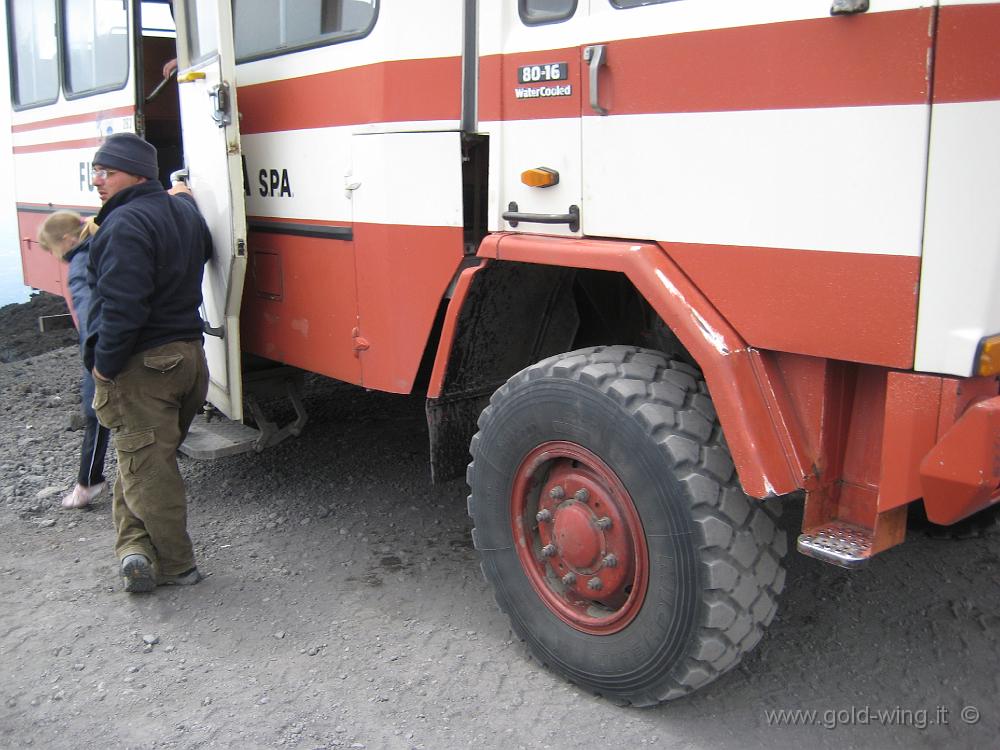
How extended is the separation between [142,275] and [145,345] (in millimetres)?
298

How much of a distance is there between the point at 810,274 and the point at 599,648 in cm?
126

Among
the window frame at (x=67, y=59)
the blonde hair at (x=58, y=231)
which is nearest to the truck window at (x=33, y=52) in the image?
the window frame at (x=67, y=59)

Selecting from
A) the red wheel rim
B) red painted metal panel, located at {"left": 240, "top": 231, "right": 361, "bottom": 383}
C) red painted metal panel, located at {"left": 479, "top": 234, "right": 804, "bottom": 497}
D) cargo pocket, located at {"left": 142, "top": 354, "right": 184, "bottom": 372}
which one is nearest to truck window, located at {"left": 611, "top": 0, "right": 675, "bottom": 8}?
red painted metal panel, located at {"left": 479, "top": 234, "right": 804, "bottom": 497}

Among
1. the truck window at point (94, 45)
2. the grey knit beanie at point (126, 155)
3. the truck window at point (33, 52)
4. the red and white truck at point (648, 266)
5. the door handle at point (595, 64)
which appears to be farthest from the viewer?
the truck window at point (33, 52)

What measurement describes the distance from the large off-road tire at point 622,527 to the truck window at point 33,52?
14.9 feet

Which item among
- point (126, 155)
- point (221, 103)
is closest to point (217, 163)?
point (221, 103)

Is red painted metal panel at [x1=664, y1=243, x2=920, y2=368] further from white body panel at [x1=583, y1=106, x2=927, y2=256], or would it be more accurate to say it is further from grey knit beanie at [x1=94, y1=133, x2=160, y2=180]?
grey knit beanie at [x1=94, y1=133, x2=160, y2=180]

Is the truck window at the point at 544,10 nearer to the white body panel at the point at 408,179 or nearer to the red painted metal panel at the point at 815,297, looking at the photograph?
the white body panel at the point at 408,179

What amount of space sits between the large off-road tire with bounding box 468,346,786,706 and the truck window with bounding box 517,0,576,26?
987 millimetres

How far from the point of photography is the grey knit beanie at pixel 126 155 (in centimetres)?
347

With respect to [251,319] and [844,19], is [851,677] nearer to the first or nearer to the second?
[844,19]

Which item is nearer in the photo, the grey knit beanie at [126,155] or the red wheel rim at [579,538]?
the red wheel rim at [579,538]

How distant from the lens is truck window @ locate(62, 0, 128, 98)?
4.83 m

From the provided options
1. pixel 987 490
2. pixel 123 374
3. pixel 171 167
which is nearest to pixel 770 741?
pixel 987 490
